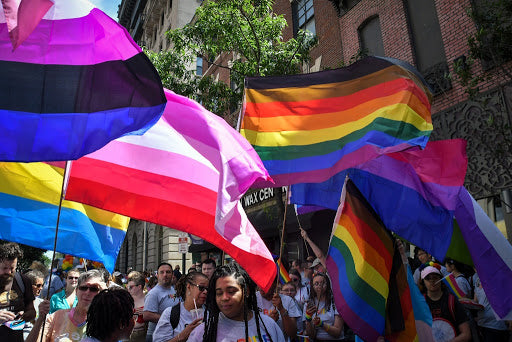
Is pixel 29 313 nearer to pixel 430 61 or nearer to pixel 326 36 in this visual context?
pixel 430 61

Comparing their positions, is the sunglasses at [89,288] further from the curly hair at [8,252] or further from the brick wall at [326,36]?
the brick wall at [326,36]

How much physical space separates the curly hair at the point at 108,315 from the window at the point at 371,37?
1100cm

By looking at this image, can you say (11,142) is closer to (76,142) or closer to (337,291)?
(76,142)

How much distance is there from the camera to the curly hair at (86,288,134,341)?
2.74m

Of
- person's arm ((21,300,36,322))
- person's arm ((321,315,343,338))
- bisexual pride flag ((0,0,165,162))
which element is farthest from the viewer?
person's arm ((321,315,343,338))

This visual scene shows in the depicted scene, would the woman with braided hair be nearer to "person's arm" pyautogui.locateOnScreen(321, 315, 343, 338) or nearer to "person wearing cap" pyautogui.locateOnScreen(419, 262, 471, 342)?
"person's arm" pyautogui.locateOnScreen(321, 315, 343, 338)

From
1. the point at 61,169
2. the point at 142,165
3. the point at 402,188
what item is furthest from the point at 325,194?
the point at 61,169

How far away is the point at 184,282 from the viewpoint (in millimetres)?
5367

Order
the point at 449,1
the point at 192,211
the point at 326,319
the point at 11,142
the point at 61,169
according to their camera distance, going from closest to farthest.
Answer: the point at 11,142 → the point at 192,211 → the point at 61,169 → the point at 326,319 → the point at 449,1

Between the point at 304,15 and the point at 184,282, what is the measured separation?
43.5 feet

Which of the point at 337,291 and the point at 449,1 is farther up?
the point at 449,1

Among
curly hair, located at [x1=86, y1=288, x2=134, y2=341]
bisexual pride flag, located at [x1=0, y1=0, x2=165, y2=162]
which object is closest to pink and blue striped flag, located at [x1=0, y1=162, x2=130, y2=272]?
bisexual pride flag, located at [x1=0, y1=0, x2=165, y2=162]

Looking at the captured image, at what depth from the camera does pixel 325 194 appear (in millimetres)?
5547

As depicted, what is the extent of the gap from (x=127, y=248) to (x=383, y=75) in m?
36.9
